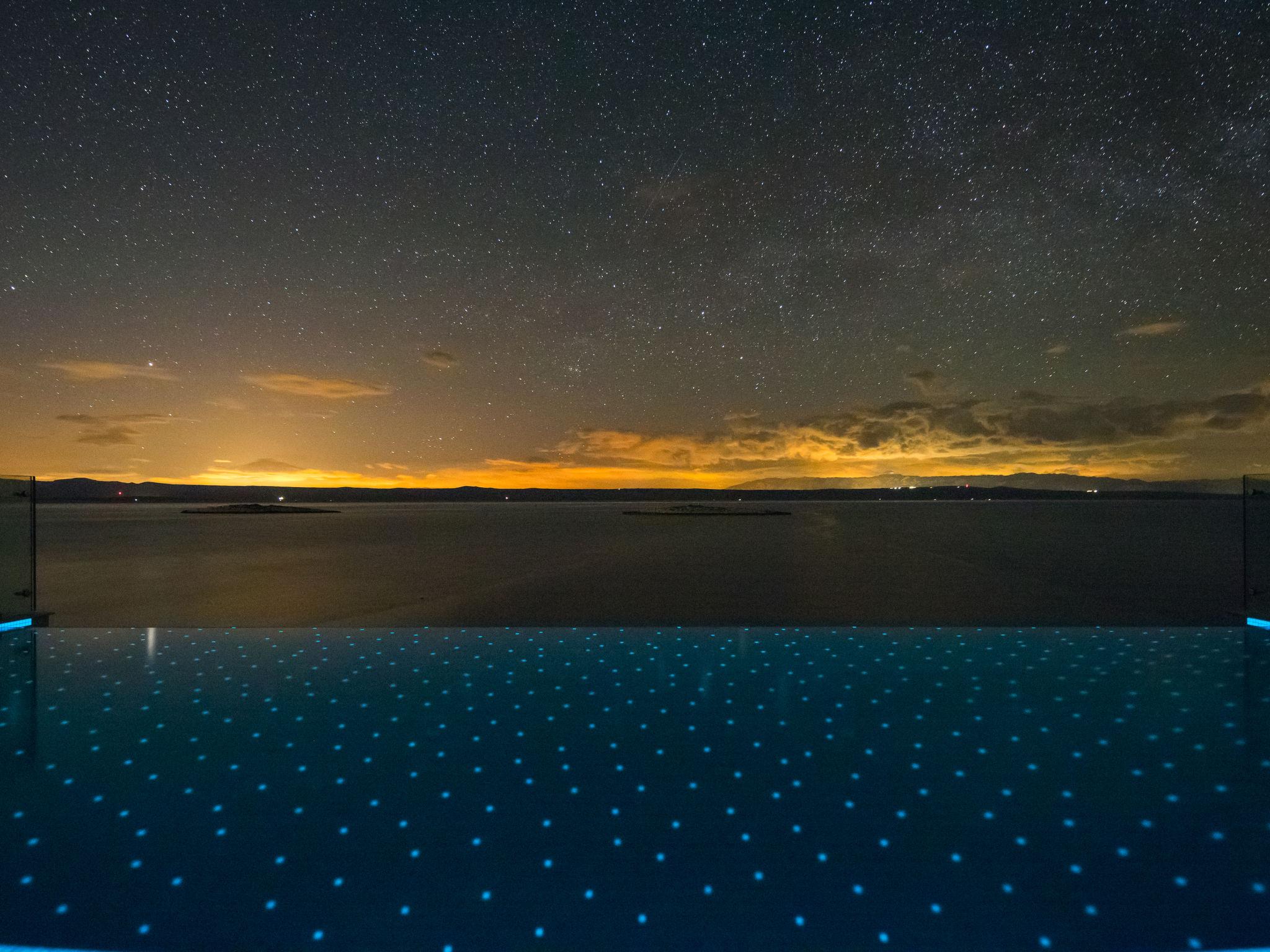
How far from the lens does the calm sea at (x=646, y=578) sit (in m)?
7.14

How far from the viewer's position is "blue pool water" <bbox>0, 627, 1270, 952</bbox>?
210cm

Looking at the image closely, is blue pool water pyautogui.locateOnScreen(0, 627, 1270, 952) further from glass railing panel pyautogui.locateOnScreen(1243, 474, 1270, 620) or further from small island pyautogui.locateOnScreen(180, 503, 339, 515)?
small island pyautogui.locateOnScreen(180, 503, 339, 515)

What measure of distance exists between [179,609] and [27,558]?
1582 millimetres

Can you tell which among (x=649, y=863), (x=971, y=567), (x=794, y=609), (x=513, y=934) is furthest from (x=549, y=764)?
(x=971, y=567)

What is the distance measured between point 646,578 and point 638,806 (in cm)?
726

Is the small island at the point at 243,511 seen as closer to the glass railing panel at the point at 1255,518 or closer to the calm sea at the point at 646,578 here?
the calm sea at the point at 646,578

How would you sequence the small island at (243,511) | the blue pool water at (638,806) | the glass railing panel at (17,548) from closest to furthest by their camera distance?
the blue pool water at (638,806)
the glass railing panel at (17,548)
the small island at (243,511)

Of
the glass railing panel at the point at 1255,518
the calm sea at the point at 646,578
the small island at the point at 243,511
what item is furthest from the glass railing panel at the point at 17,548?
the small island at the point at 243,511

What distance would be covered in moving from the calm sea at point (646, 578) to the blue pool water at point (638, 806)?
7.06 feet

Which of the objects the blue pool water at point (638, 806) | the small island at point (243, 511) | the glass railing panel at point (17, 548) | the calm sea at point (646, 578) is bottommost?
the small island at point (243, 511)

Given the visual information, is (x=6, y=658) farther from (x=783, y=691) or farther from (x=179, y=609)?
(x=783, y=691)

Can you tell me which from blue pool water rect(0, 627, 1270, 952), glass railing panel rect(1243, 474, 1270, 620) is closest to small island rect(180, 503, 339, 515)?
blue pool water rect(0, 627, 1270, 952)

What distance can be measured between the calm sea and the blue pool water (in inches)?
84.7

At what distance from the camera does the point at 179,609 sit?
751 cm
